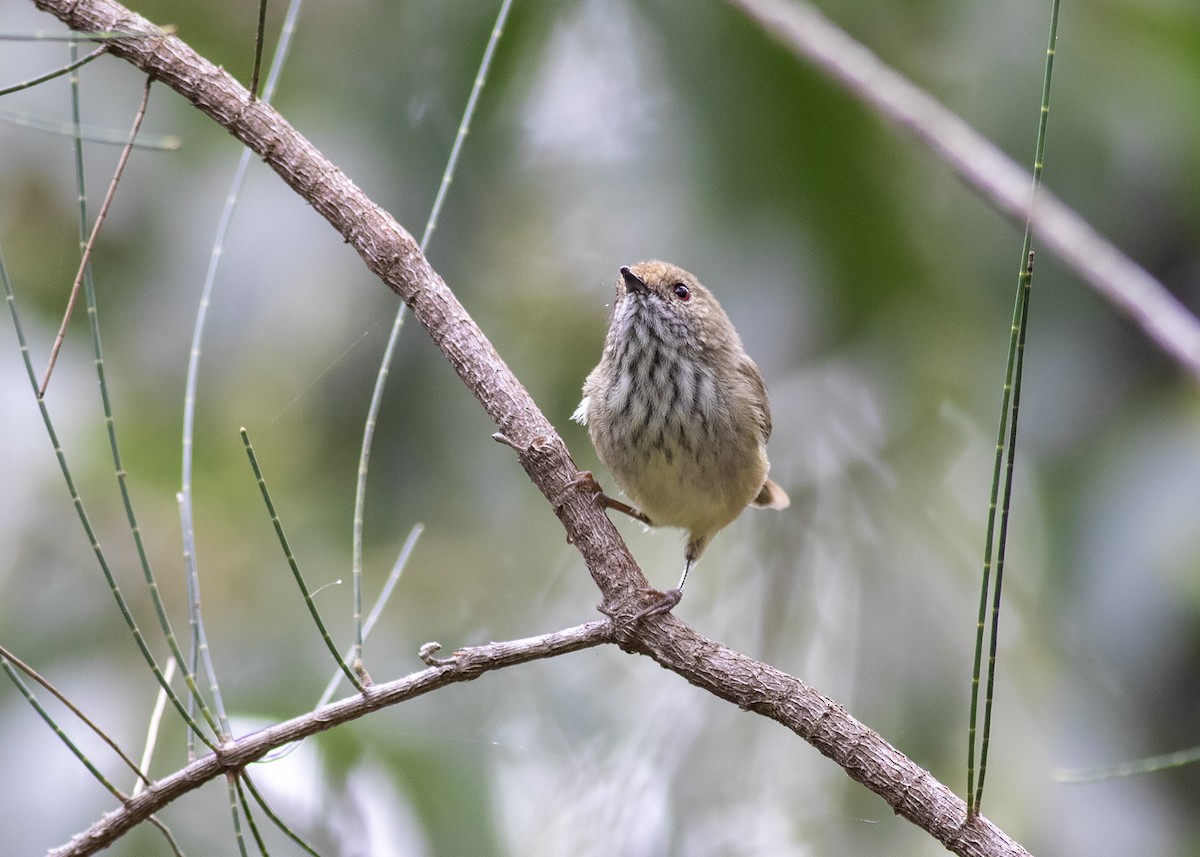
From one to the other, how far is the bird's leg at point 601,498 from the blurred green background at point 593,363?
0.90 metres

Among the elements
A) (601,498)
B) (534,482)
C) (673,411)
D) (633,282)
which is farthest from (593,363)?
(534,482)

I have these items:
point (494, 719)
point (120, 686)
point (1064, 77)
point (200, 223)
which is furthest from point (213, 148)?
point (1064, 77)

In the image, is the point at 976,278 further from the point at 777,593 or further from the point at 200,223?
the point at 200,223

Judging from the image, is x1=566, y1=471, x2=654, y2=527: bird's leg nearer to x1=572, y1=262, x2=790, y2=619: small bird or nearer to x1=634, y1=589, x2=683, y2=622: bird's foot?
x1=572, y1=262, x2=790, y2=619: small bird

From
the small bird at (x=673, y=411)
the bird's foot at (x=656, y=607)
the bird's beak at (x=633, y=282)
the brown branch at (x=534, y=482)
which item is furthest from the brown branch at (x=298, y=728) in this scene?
the bird's beak at (x=633, y=282)

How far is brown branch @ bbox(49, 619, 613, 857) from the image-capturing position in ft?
6.18

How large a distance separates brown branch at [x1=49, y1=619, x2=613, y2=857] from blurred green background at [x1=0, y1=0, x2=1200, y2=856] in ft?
6.72

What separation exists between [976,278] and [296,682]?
3001mm

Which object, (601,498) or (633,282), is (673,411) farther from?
(601,498)

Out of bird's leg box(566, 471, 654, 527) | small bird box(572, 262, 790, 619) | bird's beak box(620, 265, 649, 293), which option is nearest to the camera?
bird's leg box(566, 471, 654, 527)

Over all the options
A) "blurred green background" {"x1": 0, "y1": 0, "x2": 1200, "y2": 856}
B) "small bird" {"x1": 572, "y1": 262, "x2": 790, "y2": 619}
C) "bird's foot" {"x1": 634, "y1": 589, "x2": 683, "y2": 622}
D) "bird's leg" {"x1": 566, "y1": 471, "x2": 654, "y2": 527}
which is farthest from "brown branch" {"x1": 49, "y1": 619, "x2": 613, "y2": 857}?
"blurred green background" {"x1": 0, "y1": 0, "x2": 1200, "y2": 856}

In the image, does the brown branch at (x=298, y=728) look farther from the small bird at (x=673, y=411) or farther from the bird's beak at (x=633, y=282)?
the bird's beak at (x=633, y=282)

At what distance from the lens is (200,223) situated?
4.49 meters

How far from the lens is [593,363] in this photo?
179 inches
